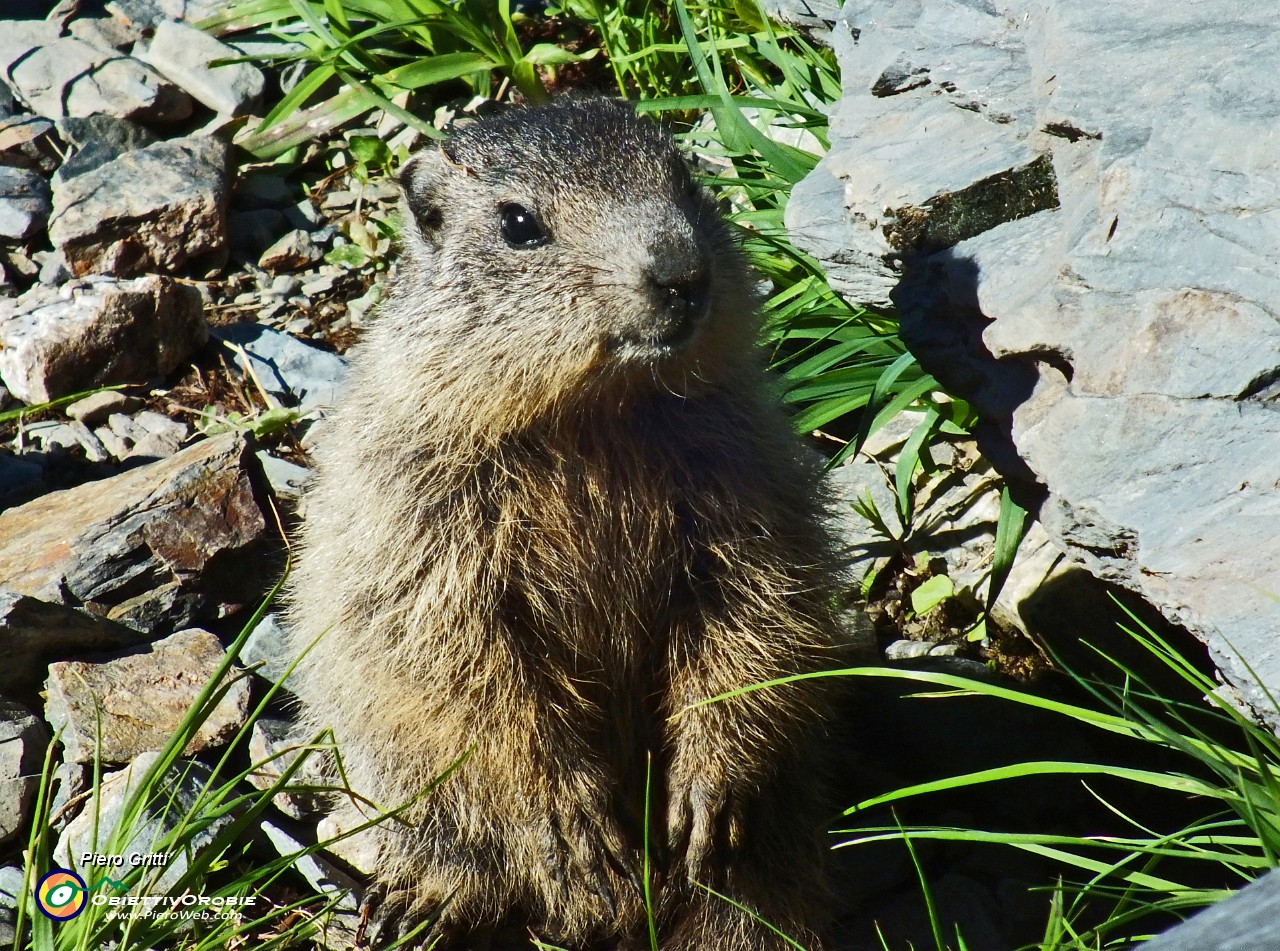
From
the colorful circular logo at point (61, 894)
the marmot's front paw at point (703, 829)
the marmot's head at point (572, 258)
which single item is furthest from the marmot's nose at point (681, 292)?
the colorful circular logo at point (61, 894)

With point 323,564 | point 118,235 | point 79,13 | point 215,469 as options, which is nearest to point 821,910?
point 323,564

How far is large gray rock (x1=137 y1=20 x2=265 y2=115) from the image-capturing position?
283 inches

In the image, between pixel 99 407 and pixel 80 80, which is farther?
pixel 80 80

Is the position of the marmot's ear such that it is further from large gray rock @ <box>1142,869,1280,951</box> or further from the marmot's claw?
large gray rock @ <box>1142,869,1280,951</box>

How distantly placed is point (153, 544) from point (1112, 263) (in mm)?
3500

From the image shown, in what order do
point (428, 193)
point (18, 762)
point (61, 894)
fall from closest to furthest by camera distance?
1. point (61, 894)
2. point (428, 193)
3. point (18, 762)

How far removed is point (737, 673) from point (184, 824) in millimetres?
1651

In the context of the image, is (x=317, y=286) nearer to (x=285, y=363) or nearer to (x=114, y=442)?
(x=285, y=363)

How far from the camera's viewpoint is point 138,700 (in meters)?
4.53

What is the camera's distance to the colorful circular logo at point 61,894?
310 centimetres

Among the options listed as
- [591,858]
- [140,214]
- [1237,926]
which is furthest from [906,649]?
[140,214]

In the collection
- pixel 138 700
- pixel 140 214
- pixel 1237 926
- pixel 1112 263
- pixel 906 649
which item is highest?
pixel 1112 263

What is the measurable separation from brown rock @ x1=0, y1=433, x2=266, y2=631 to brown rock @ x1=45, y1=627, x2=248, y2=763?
21 centimetres

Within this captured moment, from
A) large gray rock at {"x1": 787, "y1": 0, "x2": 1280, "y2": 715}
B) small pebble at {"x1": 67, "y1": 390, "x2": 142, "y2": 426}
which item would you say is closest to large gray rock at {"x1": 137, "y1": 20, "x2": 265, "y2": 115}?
small pebble at {"x1": 67, "y1": 390, "x2": 142, "y2": 426}
